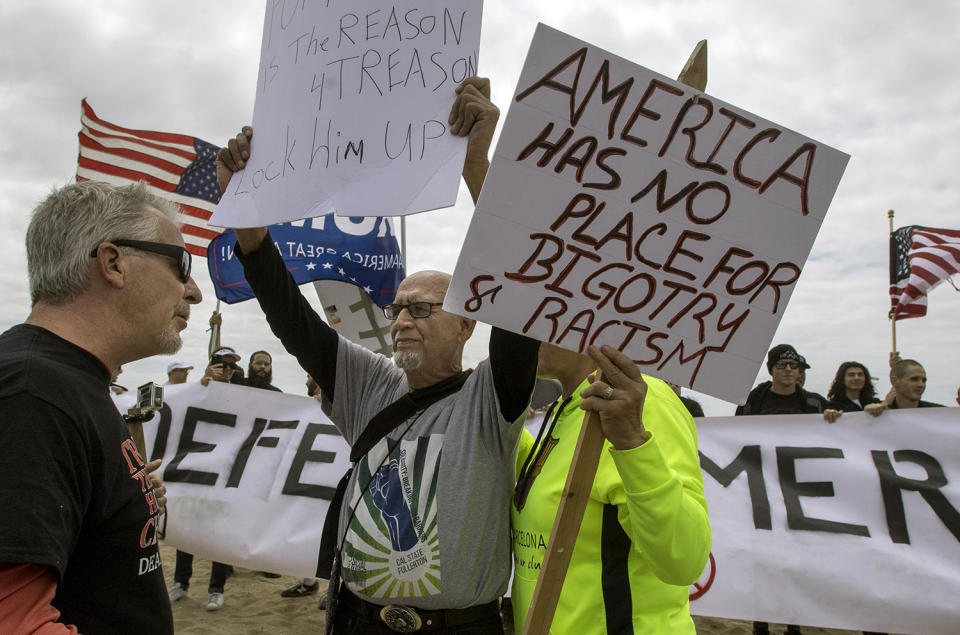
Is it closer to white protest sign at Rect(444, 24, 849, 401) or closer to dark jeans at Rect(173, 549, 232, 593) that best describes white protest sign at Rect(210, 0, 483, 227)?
white protest sign at Rect(444, 24, 849, 401)

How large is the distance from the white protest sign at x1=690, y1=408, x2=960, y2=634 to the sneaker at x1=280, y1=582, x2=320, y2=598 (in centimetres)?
413

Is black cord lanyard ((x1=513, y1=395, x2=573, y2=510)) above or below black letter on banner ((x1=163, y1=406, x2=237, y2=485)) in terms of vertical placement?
above

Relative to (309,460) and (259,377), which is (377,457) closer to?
(309,460)

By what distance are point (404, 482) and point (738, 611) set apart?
2.81 m

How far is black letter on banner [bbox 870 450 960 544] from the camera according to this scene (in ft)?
12.4

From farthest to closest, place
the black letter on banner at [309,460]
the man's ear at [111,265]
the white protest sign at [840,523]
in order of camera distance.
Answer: the black letter on banner at [309,460], the white protest sign at [840,523], the man's ear at [111,265]

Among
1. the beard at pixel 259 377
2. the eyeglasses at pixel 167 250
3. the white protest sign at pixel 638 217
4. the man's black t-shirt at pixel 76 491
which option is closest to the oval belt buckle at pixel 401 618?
the man's black t-shirt at pixel 76 491

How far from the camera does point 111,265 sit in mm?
1350

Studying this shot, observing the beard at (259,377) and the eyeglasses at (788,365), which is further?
the beard at (259,377)

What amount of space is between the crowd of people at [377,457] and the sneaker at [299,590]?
4.78 m

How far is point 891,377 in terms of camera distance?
506cm

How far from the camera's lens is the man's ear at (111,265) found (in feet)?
4.37

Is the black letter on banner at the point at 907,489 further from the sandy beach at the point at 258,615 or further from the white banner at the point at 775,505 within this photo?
the sandy beach at the point at 258,615

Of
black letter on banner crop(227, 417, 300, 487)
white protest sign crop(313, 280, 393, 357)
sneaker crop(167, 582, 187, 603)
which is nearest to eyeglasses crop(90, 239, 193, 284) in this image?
black letter on banner crop(227, 417, 300, 487)
